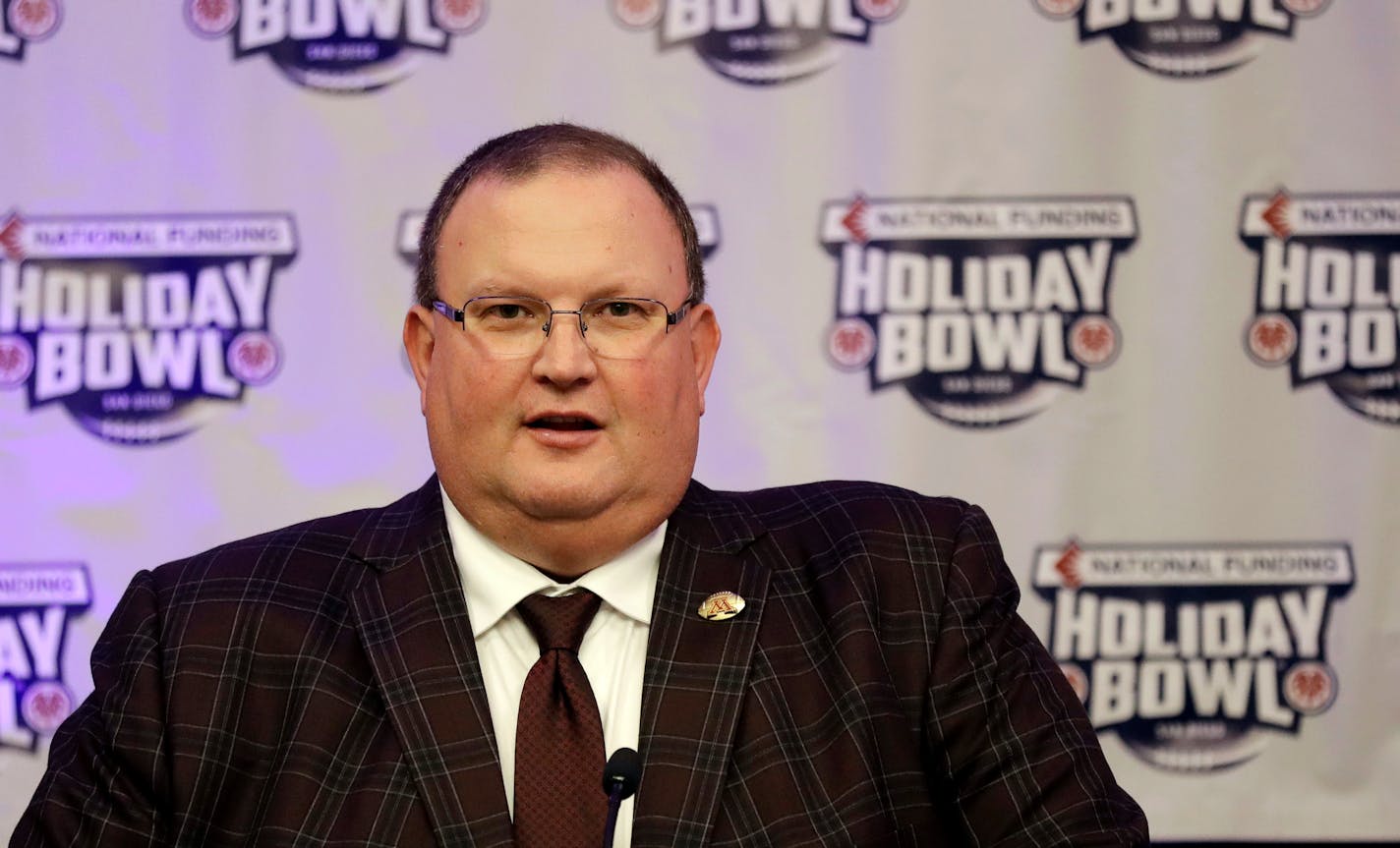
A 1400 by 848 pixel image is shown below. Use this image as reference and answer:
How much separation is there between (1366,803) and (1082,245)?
50.1 inches

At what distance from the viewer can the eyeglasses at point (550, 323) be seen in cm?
172

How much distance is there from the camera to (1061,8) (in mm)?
2990

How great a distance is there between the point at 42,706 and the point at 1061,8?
2537mm

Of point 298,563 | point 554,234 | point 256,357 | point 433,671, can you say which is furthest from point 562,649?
point 256,357

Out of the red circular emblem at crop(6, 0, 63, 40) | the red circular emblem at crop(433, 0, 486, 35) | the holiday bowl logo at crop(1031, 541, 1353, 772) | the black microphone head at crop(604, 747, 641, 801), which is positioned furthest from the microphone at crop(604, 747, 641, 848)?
the red circular emblem at crop(6, 0, 63, 40)

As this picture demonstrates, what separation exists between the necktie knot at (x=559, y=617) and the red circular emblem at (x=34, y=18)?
6.50 feet

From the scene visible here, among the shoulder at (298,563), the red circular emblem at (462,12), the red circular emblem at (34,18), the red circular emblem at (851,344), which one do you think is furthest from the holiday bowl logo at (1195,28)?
the red circular emblem at (34,18)

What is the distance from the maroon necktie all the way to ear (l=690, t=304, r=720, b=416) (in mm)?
406

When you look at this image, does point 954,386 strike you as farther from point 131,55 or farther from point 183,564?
point 131,55

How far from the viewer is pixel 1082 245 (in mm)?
2963

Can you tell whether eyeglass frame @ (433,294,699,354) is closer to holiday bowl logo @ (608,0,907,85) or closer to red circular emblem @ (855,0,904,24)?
holiday bowl logo @ (608,0,907,85)

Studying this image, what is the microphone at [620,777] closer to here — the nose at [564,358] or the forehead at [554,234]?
the nose at [564,358]

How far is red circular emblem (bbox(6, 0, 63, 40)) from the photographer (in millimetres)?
3018

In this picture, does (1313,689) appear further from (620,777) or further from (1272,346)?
(620,777)
